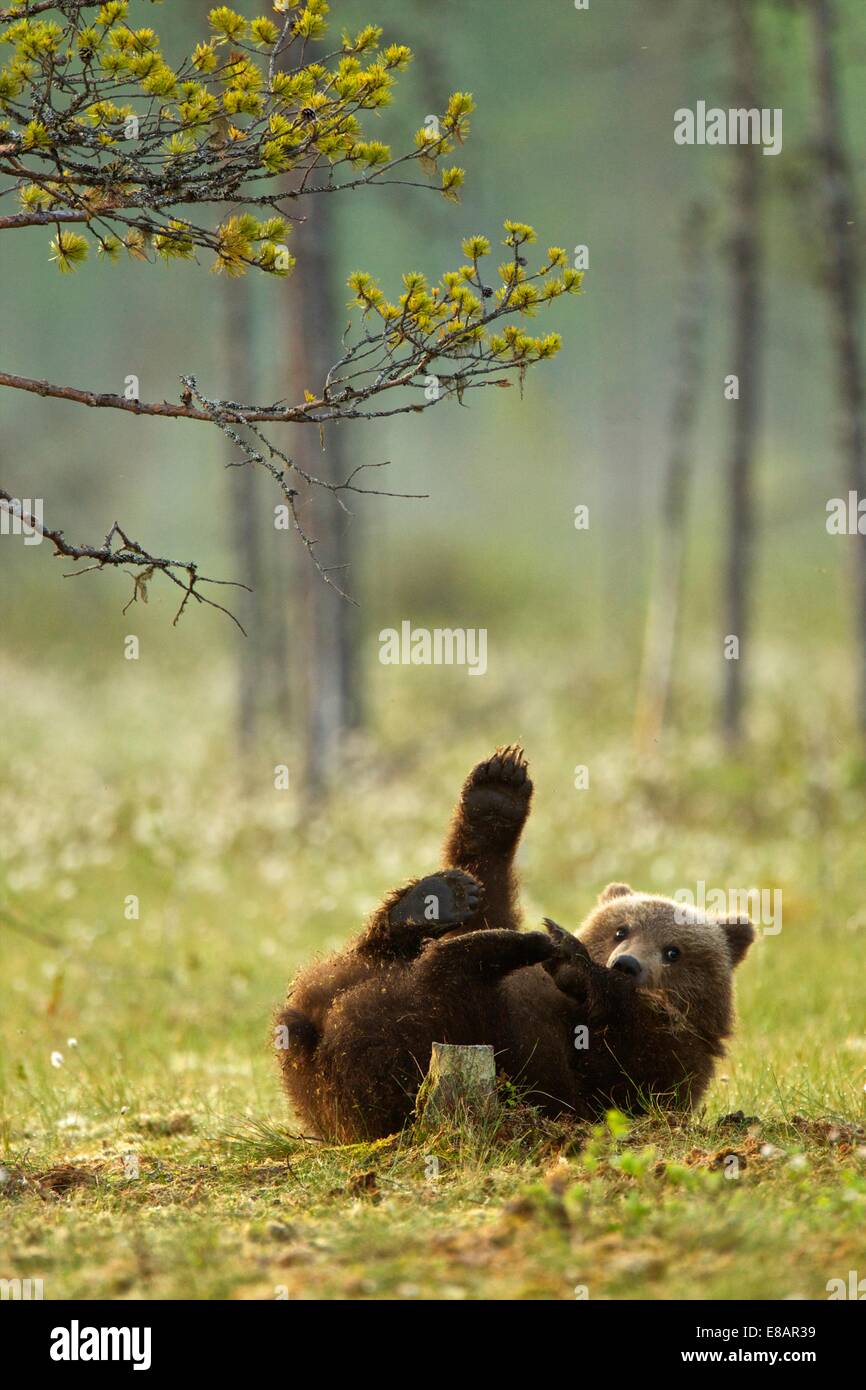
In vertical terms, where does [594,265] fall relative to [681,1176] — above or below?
above

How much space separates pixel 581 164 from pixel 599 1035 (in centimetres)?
3762

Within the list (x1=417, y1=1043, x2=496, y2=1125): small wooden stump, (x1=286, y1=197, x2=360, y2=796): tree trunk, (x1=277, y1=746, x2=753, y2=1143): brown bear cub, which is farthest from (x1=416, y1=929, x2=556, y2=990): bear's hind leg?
(x1=286, y1=197, x2=360, y2=796): tree trunk

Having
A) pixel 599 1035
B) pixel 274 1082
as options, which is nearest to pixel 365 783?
pixel 274 1082

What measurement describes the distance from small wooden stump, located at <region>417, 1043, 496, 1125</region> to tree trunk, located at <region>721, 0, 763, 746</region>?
13020mm

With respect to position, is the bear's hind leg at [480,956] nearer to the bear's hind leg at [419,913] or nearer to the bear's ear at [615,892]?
the bear's hind leg at [419,913]

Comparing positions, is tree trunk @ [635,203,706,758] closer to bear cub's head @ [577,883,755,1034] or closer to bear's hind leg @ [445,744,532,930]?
bear cub's head @ [577,883,755,1034]

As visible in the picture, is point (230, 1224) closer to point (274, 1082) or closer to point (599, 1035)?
point (599, 1035)

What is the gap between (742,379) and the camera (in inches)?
721

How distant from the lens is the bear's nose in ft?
18.2

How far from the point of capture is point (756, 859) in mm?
13039

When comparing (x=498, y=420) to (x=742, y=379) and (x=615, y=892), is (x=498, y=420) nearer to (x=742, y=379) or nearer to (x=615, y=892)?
(x=742, y=379)

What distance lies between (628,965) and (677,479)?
14027 mm

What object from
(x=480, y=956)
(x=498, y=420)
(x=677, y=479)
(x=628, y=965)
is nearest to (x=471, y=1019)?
(x=480, y=956)

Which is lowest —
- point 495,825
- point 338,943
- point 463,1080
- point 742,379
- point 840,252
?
point 463,1080
